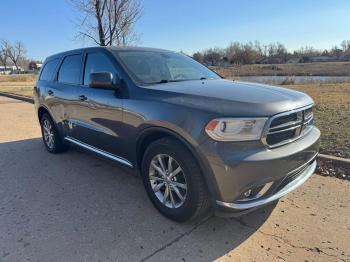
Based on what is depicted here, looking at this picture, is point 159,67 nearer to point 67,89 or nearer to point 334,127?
point 67,89

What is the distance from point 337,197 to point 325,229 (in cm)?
84

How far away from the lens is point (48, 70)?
235 inches

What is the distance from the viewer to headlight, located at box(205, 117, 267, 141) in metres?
2.79

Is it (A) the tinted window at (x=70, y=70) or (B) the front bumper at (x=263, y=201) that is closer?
(B) the front bumper at (x=263, y=201)

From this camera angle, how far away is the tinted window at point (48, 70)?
5.74 m

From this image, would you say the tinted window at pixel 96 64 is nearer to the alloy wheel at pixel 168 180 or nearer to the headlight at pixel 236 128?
the alloy wheel at pixel 168 180

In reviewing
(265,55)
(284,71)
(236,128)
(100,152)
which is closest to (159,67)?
(100,152)

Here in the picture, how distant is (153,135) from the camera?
3.41m

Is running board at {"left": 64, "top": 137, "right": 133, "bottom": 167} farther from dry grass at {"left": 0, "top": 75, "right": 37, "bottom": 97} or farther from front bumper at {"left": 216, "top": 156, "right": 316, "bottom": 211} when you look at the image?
dry grass at {"left": 0, "top": 75, "right": 37, "bottom": 97}

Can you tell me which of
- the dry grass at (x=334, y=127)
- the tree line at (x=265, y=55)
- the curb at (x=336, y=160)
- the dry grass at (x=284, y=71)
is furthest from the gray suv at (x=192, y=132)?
the tree line at (x=265, y=55)

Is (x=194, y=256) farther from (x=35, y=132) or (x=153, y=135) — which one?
A: (x=35, y=132)

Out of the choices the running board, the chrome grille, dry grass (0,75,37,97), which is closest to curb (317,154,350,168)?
the chrome grille

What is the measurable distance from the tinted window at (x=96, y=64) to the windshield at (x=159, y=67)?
17cm

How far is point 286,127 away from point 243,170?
25.4 inches
